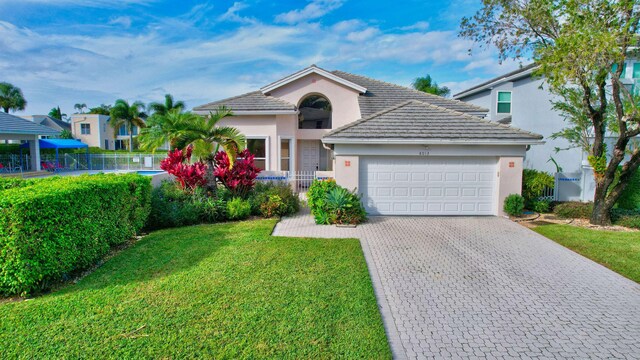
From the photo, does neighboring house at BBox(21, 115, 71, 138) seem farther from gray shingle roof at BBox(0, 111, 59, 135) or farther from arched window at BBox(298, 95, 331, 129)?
arched window at BBox(298, 95, 331, 129)

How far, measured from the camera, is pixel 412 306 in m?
5.82

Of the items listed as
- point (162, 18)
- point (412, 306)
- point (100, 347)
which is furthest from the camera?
point (162, 18)

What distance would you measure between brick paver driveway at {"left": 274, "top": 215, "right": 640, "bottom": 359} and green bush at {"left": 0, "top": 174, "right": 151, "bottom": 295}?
15.6 feet

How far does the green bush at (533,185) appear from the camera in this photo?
548 inches

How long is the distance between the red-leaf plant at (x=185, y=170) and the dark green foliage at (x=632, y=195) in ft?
53.9

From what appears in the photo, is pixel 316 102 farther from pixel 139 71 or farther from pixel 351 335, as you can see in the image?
pixel 351 335

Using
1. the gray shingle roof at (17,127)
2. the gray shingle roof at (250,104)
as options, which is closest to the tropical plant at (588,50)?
the gray shingle roof at (250,104)

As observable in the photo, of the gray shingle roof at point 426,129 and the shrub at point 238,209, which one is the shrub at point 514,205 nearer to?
the gray shingle roof at point 426,129

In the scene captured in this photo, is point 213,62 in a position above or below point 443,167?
above

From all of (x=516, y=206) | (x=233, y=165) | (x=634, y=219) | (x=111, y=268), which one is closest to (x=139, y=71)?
(x=233, y=165)

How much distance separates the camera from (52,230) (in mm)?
6277

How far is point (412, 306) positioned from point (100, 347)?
15.1ft

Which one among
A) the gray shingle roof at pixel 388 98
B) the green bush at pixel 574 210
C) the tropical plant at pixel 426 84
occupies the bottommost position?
the green bush at pixel 574 210

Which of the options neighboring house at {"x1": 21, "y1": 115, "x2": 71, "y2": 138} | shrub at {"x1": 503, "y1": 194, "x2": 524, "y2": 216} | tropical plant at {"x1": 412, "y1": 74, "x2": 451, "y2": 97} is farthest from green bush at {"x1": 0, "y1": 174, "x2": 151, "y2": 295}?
neighboring house at {"x1": 21, "y1": 115, "x2": 71, "y2": 138}
